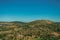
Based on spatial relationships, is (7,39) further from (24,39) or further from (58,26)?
(58,26)

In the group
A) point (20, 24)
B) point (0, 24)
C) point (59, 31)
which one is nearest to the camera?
point (59, 31)

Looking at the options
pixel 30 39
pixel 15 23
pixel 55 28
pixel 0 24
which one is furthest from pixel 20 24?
pixel 30 39

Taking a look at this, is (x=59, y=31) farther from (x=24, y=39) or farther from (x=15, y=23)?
(x=24, y=39)

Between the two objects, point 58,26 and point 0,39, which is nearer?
point 0,39

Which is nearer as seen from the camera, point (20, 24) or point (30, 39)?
point (30, 39)

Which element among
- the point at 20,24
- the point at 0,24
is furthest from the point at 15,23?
the point at 0,24

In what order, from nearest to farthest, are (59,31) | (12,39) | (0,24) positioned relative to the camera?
(12,39), (59,31), (0,24)

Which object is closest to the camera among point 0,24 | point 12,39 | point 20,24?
point 12,39

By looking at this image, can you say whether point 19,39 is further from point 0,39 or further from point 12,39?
point 0,39

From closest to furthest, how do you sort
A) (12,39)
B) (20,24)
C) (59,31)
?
1. (12,39)
2. (59,31)
3. (20,24)
